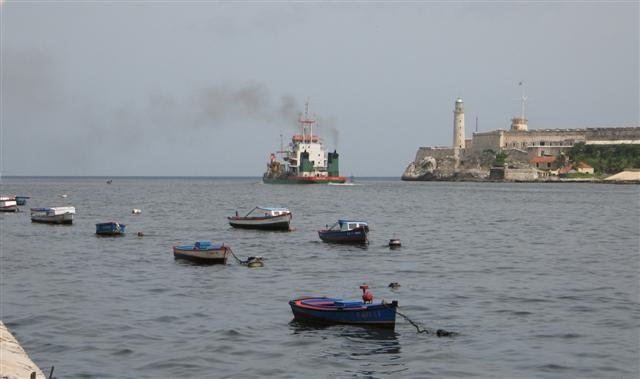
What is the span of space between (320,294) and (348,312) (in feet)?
18.7

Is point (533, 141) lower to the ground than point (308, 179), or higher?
higher

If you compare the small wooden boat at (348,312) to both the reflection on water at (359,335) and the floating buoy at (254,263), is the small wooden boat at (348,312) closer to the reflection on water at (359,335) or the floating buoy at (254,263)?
the reflection on water at (359,335)

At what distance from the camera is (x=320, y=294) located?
29.2 m

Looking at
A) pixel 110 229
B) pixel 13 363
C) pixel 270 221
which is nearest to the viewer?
pixel 13 363

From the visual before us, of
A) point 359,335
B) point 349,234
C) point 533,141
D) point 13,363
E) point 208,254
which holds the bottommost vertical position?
point 359,335

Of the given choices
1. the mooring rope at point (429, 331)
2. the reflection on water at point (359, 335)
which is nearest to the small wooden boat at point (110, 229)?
the reflection on water at point (359, 335)

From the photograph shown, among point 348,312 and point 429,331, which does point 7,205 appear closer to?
point 348,312

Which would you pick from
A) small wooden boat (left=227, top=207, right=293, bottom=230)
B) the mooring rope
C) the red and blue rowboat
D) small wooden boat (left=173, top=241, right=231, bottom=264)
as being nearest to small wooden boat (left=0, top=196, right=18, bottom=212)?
small wooden boat (left=227, top=207, right=293, bottom=230)

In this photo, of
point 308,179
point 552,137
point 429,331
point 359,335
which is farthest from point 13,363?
point 552,137

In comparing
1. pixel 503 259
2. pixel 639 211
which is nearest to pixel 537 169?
pixel 639 211

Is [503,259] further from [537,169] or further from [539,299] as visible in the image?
[537,169]

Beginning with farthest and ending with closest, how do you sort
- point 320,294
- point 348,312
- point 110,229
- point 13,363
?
1. point 110,229
2. point 320,294
3. point 348,312
4. point 13,363

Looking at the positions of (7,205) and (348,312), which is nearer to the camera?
(348,312)

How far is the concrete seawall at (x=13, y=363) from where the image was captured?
50.4ft
